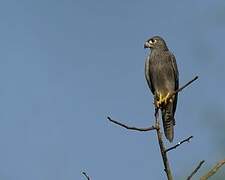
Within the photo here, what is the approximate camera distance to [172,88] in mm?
13109

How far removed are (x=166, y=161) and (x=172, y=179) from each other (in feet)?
1.13

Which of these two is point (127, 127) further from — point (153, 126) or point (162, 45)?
point (162, 45)

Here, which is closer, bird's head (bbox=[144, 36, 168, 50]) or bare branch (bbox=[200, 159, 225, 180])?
bare branch (bbox=[200, 159, 225, 180])

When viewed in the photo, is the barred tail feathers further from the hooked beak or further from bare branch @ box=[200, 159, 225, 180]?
bare branch @ box=[200, 159, 225, 180]

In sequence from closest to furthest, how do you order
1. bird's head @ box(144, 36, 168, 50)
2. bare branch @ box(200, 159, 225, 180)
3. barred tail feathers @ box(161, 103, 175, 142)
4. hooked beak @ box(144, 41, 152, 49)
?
1. bare branch @ box(200, 159, 225, 180)
2. barred tail feathers @ box(161, 103, 175, 142)
3. bird's head @ box(144, 36, 168, 50)
4. hooked beak @ box(144, 41, 152, 49)

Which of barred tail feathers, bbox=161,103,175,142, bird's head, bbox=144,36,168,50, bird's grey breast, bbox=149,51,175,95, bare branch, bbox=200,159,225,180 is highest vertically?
bird's head, bbox=144,36,168,50

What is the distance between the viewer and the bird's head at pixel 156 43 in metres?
13.9

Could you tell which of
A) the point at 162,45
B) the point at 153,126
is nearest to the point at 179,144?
the point at 153,126

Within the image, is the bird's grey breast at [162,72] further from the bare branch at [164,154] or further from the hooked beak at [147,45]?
the bare branch at [164,154]

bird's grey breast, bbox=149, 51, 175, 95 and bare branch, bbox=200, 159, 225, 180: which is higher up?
bird's grey breast, bbox=149, 51, 175, 95

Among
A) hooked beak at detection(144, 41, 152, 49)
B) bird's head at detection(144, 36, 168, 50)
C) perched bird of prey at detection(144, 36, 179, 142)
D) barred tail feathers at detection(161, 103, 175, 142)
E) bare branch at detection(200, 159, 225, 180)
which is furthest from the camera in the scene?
hooked beak at detection(144, 41, 152, 49)

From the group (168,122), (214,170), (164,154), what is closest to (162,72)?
(168,122)

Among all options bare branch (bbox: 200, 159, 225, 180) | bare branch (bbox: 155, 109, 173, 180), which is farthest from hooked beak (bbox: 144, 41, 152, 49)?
bare branch (bbox: 200, 159, 225, 180)

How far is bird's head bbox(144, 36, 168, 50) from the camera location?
13.9 metres
